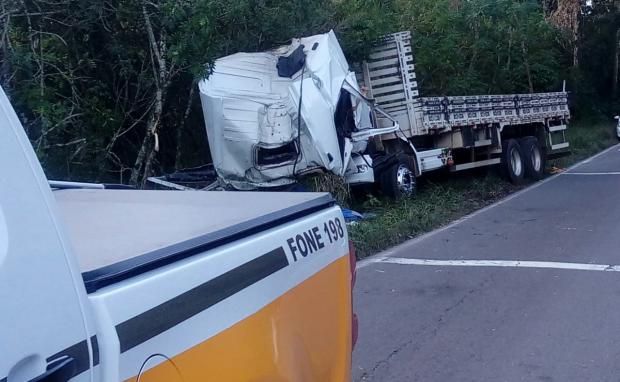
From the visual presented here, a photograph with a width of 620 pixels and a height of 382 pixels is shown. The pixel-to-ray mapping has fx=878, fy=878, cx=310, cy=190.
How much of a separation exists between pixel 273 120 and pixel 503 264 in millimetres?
4263

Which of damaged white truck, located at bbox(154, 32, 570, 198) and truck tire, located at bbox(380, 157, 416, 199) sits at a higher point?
Answer: damaged white truck, located at bbox(154, 32, 570, 198)

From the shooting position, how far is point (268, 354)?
2.91 m

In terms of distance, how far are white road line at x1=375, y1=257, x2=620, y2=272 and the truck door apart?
8.28 meters

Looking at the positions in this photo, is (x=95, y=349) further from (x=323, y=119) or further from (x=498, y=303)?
(x=323, y=119)

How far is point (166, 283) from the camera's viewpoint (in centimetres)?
243

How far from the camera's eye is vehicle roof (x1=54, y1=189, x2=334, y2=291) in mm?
2486

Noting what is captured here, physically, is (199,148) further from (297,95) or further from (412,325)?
(412,325)

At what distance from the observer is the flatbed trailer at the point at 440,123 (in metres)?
15.4

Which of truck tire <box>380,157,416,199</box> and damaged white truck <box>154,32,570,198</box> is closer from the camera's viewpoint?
damaged white truck <box>154,32,570,198</box>

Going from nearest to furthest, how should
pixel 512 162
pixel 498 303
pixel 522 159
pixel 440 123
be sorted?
pixel 498 303 < pixel 440 123 < pixel 512 162 < pixel 522 159

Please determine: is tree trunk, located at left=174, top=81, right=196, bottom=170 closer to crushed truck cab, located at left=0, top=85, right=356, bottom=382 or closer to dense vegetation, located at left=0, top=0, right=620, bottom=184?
dense vegetation, located at left=0, top=0, right=620, bottom=184

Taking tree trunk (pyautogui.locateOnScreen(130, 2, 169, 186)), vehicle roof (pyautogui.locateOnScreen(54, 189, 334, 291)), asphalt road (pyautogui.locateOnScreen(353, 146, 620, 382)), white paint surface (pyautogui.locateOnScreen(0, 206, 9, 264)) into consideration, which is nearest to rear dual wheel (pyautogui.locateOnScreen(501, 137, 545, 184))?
asphalt road (pyautogui.locateOnScreen(353, 146, 620, 382))

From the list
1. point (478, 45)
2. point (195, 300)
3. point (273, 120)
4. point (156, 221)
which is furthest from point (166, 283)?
point (478, 45)

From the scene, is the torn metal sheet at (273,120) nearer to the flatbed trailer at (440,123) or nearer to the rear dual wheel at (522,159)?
the flatbed trailer at (440,123)
